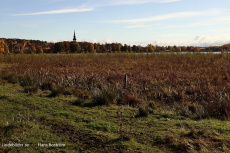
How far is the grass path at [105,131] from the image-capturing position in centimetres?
437

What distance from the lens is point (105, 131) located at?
5.19 metres

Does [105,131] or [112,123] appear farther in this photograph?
[112,123]

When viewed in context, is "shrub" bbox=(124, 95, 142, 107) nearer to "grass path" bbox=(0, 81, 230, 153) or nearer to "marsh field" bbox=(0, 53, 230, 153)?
"marsh field" bbox=(0, 53, 230, 153)

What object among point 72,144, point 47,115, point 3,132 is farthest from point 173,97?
point 3,132

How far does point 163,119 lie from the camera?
251 inches

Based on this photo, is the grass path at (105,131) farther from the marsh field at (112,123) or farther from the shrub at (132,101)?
the shrub at (132,101)

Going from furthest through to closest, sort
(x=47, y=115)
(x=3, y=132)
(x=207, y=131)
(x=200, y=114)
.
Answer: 1. (x=200, y=114)
2. (x=47, y=115)
3. (x=207, y=131)
4. (x=3, y=132)

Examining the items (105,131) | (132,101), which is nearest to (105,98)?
(132,101)

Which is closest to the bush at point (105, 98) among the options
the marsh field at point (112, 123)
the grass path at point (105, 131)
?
the marsh field at point (112, 123)

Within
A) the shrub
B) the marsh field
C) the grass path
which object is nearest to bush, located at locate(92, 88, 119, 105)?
the marsh field

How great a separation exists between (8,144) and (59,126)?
→ 1.28m

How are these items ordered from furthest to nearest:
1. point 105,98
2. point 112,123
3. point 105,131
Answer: point 105,98 < point 112,123 < point 105,131

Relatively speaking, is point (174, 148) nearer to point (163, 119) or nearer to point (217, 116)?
point (163, 119)

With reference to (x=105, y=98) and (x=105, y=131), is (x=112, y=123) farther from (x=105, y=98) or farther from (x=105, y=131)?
(x=105, y=98)
